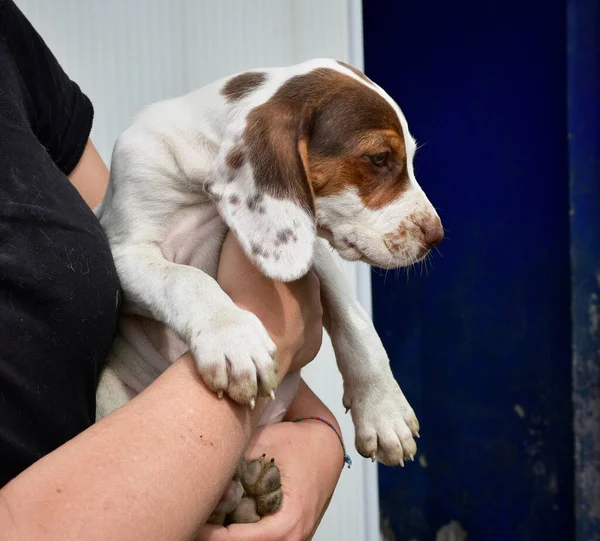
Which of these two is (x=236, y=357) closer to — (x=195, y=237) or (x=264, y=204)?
(x=264, y=204)

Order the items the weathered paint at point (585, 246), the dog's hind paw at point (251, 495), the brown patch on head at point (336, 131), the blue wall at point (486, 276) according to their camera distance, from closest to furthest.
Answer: the dog's hind paw at point (251, 495) → the brown patch on head at point (336, 131) → the weathered paint at point (585, 246) → the blue wall at point (486, 276)

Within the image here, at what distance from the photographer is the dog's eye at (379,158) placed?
1083mm

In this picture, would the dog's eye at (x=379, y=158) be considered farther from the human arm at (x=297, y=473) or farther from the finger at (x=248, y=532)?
the finger at (x=248, y=532)

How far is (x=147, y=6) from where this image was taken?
1997 mm

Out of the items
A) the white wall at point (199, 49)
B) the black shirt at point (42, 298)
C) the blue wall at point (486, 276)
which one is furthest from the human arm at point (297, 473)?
the blue wall at point (486, 276)

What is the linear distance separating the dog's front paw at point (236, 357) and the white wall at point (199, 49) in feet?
3.99

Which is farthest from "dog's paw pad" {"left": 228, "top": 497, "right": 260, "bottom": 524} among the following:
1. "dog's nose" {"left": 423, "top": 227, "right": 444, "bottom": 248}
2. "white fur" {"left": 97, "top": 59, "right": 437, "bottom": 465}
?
"dog's nose" {"left": 423, "top": 227, "right": 444, "bottom": 248}

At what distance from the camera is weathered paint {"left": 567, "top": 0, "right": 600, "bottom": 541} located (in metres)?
2.04

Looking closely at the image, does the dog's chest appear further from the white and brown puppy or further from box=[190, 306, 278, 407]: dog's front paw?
box=[190, 306, 278, 407]: dog's front paw

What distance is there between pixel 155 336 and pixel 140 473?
450 mm

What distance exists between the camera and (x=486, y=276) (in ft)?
7.61

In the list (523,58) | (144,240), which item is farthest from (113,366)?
(523,58)

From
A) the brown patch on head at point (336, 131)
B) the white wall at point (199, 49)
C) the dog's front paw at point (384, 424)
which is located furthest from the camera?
the white wall at point (199, 49)

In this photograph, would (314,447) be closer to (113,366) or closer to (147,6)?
(113,366)
